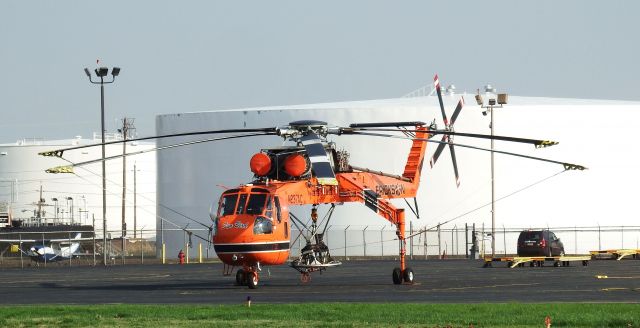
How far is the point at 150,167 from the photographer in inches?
5684

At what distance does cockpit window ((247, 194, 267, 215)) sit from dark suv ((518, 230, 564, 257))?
26.9 metres

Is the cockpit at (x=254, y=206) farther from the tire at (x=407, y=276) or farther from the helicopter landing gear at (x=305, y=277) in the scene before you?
the tire at (x=407, y=276)

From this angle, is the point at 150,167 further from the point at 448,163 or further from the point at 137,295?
the point at 137,295

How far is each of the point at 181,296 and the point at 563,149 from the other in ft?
174

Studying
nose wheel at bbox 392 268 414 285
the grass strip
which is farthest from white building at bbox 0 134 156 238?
the grass strip

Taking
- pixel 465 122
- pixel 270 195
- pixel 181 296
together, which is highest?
pixel 465 122

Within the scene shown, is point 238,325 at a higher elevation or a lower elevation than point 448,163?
lower

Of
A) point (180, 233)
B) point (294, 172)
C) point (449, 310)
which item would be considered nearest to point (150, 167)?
point (180, 233)

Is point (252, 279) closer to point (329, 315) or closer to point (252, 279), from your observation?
point (252, 279)

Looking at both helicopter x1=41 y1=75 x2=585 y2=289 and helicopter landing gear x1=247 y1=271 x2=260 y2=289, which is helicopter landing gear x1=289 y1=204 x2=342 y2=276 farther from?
helicopter landing gear x1=247 y1=271 x2=260 y2=289

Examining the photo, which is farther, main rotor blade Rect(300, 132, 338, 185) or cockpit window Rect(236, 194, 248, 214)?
main rotor blade Rect(300, 132, 338, 185)

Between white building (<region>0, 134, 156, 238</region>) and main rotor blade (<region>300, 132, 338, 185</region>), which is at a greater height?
white building (<region>0, 134, 156, 238</region>)

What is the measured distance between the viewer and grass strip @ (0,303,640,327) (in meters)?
22.4

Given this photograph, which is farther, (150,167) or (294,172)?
(150,167)
